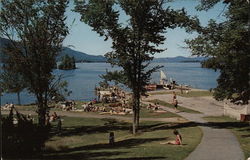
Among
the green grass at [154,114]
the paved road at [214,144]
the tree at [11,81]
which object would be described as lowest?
the paved road at [214,144]

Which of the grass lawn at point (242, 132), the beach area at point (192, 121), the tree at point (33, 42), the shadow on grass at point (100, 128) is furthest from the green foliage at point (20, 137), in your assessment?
the shadow on grass at point (100, 128)

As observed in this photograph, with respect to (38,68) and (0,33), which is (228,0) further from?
(0,33)

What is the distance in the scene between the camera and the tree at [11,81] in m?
26.4

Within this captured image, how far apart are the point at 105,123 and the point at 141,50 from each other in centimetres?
946

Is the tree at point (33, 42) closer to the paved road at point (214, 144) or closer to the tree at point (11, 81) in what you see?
the tree at point (11, 81)

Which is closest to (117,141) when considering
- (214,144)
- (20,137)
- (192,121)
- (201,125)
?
(214,144)

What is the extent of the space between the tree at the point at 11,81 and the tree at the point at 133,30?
6.55 m

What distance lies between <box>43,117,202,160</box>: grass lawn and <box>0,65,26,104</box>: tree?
14.5ft

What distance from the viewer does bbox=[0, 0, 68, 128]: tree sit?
25.1 meters

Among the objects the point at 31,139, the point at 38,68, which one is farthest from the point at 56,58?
the point at 31,139

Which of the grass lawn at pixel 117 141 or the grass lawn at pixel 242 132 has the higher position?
the grass lawn at pixel 242 132

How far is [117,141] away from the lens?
86.6 feet

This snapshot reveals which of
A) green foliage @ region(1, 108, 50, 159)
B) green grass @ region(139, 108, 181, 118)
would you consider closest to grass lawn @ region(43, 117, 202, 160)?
green foliage @ region(1, 108, 50, 159)

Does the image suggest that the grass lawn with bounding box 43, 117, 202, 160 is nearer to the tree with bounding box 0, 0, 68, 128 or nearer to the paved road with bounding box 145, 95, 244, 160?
the paved road with bounding box 145, 95, 244, 160
